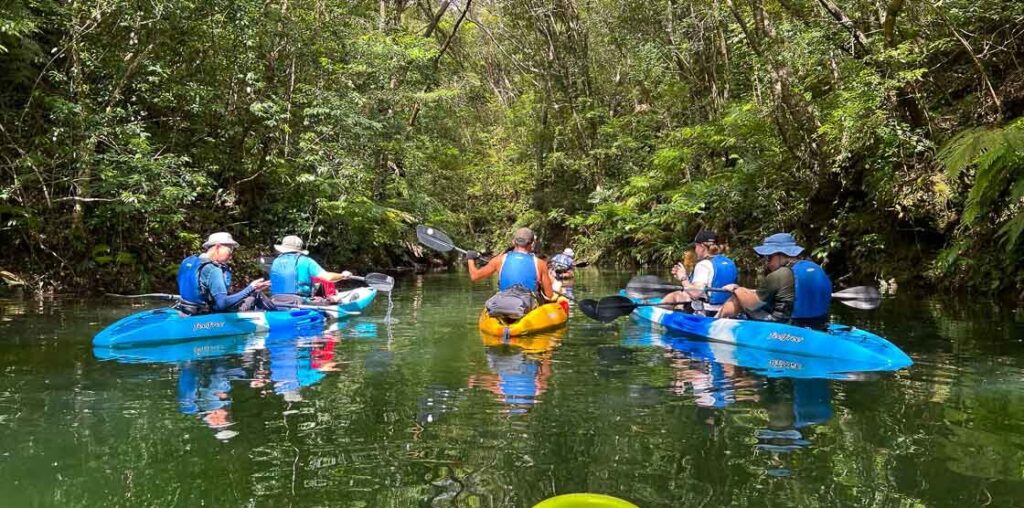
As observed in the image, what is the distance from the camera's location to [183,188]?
38.8 ft

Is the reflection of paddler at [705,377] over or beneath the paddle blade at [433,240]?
beneath

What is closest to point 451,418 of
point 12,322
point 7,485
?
point 7,485

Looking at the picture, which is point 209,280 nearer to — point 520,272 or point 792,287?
point 520,272

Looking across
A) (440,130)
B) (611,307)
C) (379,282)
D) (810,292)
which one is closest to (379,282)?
(379,282)

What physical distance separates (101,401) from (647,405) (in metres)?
3.71

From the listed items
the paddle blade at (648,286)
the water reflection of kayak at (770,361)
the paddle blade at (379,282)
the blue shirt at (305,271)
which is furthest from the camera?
the paddle blade at (379,282)

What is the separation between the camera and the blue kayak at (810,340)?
5805mm

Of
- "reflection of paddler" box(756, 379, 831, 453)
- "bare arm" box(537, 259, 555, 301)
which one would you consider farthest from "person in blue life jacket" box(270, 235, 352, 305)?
"reflection of paddler" box(756, 379, 831, 453)

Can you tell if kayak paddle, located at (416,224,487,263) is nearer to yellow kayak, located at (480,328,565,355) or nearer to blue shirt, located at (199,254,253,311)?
yellow kayak, located at (480,328,565,355)

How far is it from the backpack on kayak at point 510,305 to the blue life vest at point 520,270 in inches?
9.1

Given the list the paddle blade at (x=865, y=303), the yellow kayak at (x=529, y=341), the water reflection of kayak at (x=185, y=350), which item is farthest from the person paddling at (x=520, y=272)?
the paddle blade at (x=865, y=303)

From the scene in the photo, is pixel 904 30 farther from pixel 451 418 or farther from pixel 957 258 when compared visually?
pixel 451 418

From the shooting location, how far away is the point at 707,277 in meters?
8.16

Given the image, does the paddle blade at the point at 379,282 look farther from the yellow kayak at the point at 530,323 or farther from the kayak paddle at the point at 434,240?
the yellow kayak at the point at 530,323
